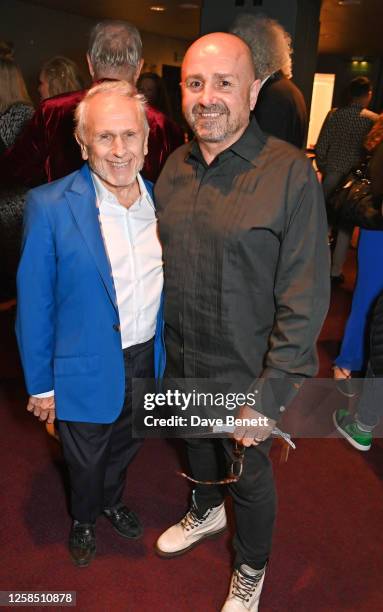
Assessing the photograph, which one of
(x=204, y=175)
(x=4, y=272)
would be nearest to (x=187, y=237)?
(x=204, y=175)

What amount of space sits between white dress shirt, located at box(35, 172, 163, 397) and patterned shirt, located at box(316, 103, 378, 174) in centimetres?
312

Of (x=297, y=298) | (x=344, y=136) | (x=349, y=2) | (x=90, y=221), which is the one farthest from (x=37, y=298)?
(x=349, y=2)

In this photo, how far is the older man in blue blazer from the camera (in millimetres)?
1380

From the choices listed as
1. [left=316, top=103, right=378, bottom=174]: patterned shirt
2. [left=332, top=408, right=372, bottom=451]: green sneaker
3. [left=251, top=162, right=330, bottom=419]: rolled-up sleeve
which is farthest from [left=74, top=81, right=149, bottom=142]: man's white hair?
[left=316, top=103, right=378, bottom=174]: patterned shirt

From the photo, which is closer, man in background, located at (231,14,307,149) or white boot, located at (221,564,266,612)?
white boot, located at (221,564,266,612)

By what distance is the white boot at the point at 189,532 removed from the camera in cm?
187

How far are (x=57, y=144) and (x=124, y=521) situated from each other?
150 cm

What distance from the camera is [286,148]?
133cm

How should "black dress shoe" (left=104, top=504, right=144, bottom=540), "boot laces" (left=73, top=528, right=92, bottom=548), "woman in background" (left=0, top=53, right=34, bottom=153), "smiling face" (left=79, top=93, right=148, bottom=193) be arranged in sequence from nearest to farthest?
1. "smiling face" (left=79, top=93, right=148, bottom=193)
2. "boot laces" (left=73, top=528, right=92, bottom=548)
3. "black dress shoe" (left=104, top=504, right=144, bottom=540)
4. "woman in background" (left=0, top=53, right=34, bottom=153)

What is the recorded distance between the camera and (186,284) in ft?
4.66

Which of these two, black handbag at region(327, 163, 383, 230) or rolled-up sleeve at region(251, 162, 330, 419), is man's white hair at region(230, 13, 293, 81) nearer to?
black handbag at region(327, 163, 383, 230)

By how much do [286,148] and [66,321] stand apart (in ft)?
2.47

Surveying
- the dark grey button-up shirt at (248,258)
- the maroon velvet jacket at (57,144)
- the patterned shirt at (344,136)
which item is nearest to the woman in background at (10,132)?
the maroon velvet jacket at (57,144)

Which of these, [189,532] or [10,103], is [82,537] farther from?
[10,103]
